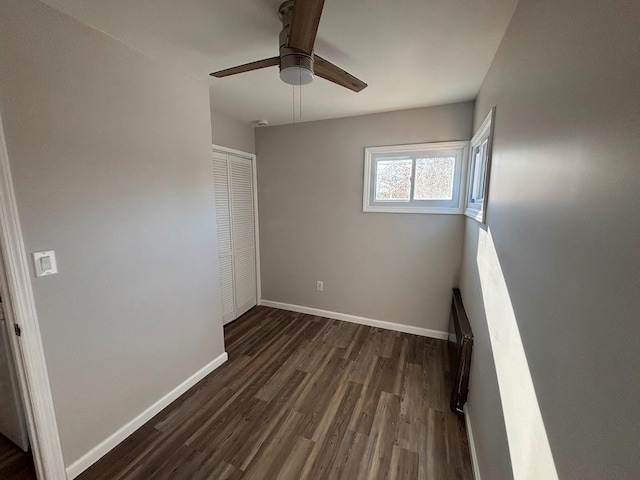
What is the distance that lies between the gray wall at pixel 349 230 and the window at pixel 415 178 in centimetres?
9

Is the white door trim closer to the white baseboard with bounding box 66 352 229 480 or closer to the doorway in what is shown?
the white baseboard with bounding box 66 352 229 480

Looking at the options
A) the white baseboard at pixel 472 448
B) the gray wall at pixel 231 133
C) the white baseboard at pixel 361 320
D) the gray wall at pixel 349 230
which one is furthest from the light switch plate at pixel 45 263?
the white baseboard at pixel 361 320

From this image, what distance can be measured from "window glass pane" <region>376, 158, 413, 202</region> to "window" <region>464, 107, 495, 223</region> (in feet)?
1.96

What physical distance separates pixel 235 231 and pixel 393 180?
1984 mm

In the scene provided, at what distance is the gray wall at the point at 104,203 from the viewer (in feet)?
4.12

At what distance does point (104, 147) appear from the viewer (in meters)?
1.53

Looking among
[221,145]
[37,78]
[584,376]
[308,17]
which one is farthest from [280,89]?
[584,376]

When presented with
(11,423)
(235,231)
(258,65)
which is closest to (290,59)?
(258,65)

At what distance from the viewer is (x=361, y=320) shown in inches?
130

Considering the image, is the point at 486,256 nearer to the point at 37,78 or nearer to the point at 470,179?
the point at 470,179

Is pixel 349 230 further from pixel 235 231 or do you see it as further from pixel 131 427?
pixel 131 427

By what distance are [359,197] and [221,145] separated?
1.66 m

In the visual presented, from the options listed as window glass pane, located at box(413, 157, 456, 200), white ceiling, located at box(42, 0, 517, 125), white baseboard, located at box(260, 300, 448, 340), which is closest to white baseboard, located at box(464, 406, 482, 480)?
white baseboard, located at box(260, 300, 448, 340)

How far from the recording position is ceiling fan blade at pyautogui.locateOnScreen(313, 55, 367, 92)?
1400 millimetres
